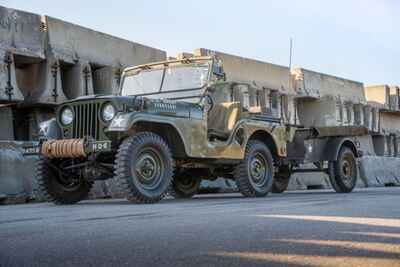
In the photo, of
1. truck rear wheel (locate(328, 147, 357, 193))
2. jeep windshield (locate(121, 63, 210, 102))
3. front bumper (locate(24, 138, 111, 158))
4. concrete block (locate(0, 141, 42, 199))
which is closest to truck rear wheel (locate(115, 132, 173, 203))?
front bumper (locate(24, 138, 111, 158))

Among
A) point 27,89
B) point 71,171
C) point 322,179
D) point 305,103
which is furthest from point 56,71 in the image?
point 305,103

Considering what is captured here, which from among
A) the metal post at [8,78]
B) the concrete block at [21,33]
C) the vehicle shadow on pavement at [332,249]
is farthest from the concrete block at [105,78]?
the vehicle shadow on pavement at [332,249]

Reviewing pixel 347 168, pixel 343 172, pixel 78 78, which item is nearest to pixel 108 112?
pixel 343 172

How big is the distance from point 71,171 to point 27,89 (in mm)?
6089

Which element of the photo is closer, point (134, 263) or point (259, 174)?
point (134, 263)

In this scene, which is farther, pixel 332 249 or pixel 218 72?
pixel 218 72

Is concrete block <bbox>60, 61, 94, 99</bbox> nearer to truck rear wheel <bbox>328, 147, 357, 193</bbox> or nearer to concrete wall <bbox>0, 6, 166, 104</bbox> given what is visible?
concrete wall <bbox>0, 6, 166, 104</bbox>

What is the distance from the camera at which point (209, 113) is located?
10.6 metres

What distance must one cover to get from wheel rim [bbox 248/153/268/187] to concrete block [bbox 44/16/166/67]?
5.87m

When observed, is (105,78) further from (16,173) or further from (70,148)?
(70,148)

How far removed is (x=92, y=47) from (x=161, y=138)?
7.37 m

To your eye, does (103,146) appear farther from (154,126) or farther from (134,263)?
(134,263)

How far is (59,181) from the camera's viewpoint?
967 cm

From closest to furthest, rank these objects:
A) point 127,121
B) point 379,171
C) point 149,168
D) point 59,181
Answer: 1. point 127,121
2. point 149,168
3. point 59,181
4. point 379,171
